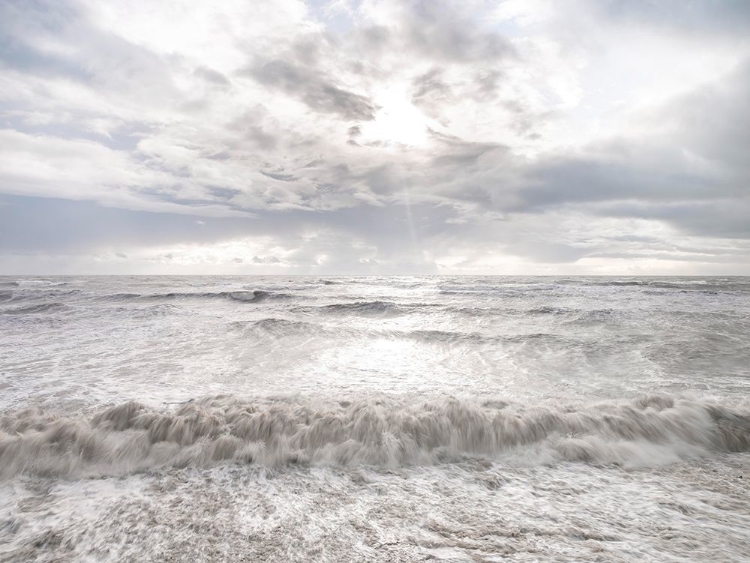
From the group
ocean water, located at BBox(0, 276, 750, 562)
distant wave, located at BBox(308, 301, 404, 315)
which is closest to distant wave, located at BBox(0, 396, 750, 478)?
ocean water, located at BBox(0, 276, 750, 562)

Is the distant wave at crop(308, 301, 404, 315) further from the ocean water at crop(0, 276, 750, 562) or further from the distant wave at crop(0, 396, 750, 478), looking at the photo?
the distant wave at crop(0, 396, 750, 478)

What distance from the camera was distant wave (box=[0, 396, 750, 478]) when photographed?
3.12 m

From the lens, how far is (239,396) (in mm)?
4785

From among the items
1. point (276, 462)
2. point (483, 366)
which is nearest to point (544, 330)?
point (483, 366)

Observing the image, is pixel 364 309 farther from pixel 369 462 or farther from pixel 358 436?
pixel 369 462

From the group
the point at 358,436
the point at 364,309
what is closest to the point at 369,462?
the point at 358,436

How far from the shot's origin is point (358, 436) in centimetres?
354

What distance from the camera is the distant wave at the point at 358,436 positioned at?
312cm

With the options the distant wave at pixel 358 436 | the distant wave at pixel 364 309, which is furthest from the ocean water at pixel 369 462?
the distant wave at pixel 364 309

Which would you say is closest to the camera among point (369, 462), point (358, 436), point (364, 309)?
point (369, 462)

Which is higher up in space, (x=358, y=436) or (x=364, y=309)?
(x=358, y=436)

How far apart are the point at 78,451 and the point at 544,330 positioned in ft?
36.8

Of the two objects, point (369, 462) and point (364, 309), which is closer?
point (369, 462)

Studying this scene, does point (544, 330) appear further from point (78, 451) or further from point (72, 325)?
point (72, 325)
